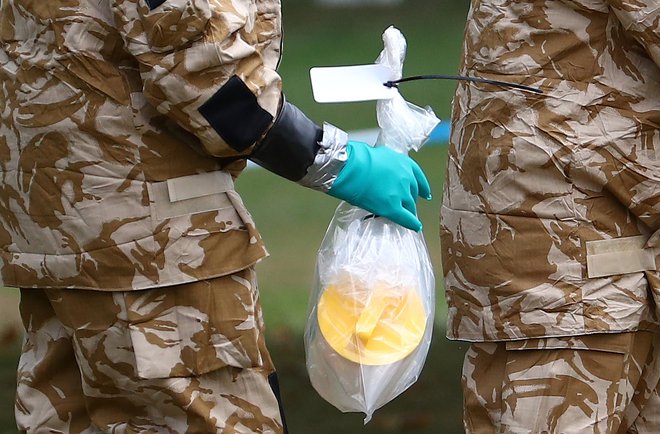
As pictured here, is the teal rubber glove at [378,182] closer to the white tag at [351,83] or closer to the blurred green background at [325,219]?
the white tag at [351,83]

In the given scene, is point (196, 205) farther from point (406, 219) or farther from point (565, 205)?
point (565, 205)

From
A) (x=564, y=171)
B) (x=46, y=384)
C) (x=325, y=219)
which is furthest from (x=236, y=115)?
(x=325, y=219)

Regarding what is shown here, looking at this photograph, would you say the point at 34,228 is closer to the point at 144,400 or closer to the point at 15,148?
the point at 15,148

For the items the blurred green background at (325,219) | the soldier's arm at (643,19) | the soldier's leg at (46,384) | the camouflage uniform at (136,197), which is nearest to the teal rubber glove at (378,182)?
the camouflage uniform at (136,197)

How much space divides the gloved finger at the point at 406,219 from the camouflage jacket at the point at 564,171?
0.15 m

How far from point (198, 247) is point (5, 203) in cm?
48

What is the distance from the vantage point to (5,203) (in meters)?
3.06

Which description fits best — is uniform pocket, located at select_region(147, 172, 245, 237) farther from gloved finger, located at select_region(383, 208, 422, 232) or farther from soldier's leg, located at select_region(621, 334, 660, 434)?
soldier's leg, located at select_region(621, 334, 660, 434)

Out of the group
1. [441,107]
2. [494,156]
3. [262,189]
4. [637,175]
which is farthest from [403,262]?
[441,107]

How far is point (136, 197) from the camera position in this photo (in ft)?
9.57

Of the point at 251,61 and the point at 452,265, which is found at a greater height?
the point at 251,61

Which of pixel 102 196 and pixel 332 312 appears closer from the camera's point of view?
pixel 102 196

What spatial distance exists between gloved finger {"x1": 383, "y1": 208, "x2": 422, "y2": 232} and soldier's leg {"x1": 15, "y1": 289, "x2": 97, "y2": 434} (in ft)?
2.72

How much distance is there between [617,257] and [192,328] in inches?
38.0
